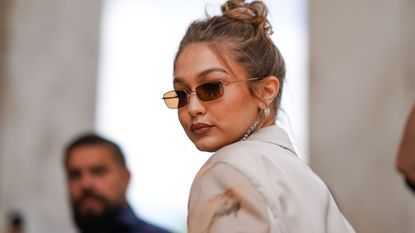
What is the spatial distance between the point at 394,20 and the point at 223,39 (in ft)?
8.19

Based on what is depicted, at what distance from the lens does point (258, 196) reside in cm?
181

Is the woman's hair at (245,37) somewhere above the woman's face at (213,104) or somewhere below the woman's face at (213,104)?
above

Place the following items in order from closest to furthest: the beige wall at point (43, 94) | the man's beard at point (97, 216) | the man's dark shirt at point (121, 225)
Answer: the man's dark shirt at point (121, 225), the man's beard at point (97, 216), the beige wall at point (43, 94)

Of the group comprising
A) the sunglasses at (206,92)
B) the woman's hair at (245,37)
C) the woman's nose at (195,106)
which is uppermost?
the woman's hair at (245,37)

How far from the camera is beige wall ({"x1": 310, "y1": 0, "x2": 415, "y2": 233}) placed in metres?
4.28

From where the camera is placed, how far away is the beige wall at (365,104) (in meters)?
4.28

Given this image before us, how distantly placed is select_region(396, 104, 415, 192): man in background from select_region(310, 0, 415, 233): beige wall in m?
1.97

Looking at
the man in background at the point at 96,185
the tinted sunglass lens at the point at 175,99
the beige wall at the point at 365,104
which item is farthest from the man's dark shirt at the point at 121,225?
the tinted sunglass lens at the point at 175,99

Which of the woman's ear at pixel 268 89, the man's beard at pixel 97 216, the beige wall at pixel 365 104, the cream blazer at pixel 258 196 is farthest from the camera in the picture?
the man's beard at pixel 97 216

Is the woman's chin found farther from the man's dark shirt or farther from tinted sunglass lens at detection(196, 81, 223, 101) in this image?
the man's dark shirt

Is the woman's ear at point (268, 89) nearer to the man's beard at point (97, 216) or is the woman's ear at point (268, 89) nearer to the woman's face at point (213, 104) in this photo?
the woman's face at point (213, 104)

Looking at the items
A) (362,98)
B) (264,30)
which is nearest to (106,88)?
(362,98)

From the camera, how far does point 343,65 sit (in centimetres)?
466

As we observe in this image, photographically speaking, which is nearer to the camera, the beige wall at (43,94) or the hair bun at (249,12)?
the hair bun at (249,12)
